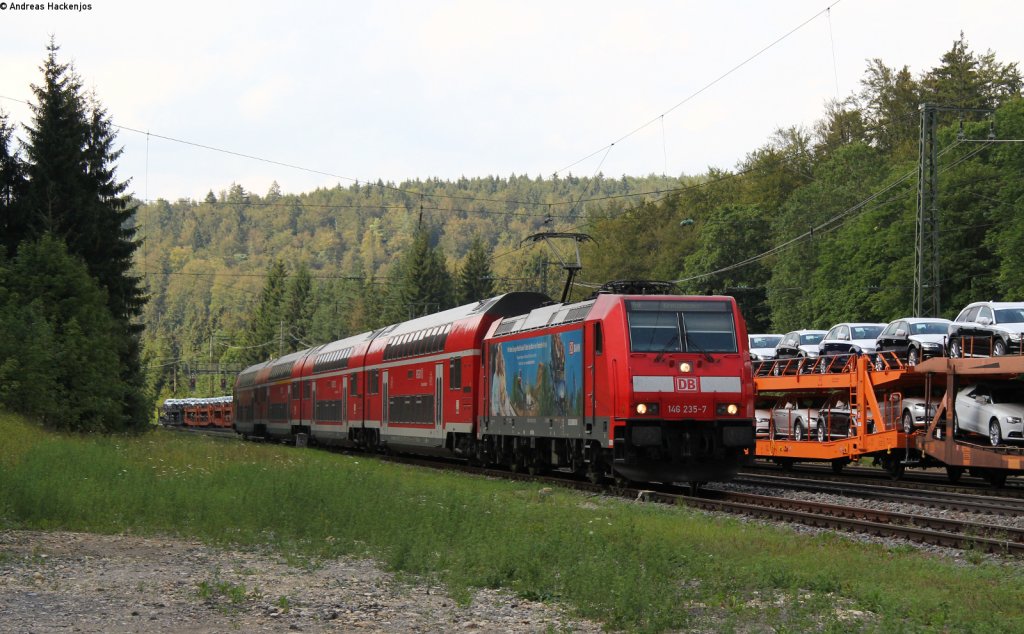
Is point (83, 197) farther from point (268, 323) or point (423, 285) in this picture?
point (268, 323)

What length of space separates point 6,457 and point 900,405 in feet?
57.4

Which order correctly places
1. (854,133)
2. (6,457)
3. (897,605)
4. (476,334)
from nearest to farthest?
(897,605), (6,457), (476,334), (854,133)

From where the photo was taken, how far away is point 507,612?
32.7ft

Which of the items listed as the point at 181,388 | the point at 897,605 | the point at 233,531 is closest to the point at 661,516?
the point at 233,531

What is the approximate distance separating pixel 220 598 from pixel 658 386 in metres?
11.2

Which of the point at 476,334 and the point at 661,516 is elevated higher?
the point at 476,334

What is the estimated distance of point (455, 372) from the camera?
29656 mm

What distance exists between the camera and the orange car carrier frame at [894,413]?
72.3 ft

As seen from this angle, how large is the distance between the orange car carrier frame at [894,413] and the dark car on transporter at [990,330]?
196cm

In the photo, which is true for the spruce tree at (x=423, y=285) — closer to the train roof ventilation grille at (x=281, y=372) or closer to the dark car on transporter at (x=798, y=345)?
the train roof ventilation grille at (x=281, y=372)

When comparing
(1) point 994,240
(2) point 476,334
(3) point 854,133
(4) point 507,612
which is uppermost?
(3) point 854,133

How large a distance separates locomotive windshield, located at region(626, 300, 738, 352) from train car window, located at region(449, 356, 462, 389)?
9312 mm

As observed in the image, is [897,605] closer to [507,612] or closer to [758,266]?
[507,612]

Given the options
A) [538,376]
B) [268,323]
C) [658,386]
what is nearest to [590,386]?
[658,386]
